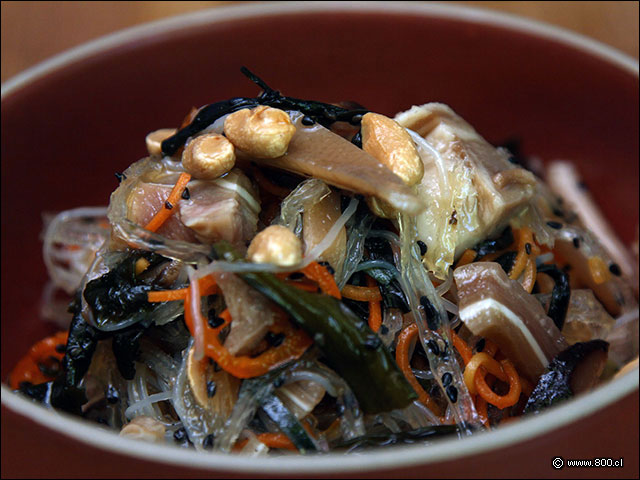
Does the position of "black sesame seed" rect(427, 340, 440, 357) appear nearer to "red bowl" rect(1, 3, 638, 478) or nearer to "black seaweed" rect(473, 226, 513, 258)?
"black seaweed" rect(473, 226, 513, 258)

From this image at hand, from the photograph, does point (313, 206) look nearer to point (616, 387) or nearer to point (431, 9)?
point (616, 387)

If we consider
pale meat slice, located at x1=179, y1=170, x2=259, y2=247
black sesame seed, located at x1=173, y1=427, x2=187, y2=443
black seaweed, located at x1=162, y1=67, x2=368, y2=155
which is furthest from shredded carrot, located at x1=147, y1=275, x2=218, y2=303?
black seaweed, located at x1=162, y1=67, x2=368, y2=155

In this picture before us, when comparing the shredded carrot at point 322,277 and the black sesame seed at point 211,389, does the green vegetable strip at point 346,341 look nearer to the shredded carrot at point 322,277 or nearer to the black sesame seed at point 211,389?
the shredded carrot at point 322,277

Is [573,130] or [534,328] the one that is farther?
[573,130]

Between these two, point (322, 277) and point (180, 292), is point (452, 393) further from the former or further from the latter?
point (180, 292)

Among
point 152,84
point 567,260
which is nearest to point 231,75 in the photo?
point 152,84

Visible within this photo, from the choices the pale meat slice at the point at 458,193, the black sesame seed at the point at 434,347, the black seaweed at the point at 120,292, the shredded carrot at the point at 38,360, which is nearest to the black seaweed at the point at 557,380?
the black sesame seed at the point at 434,347
